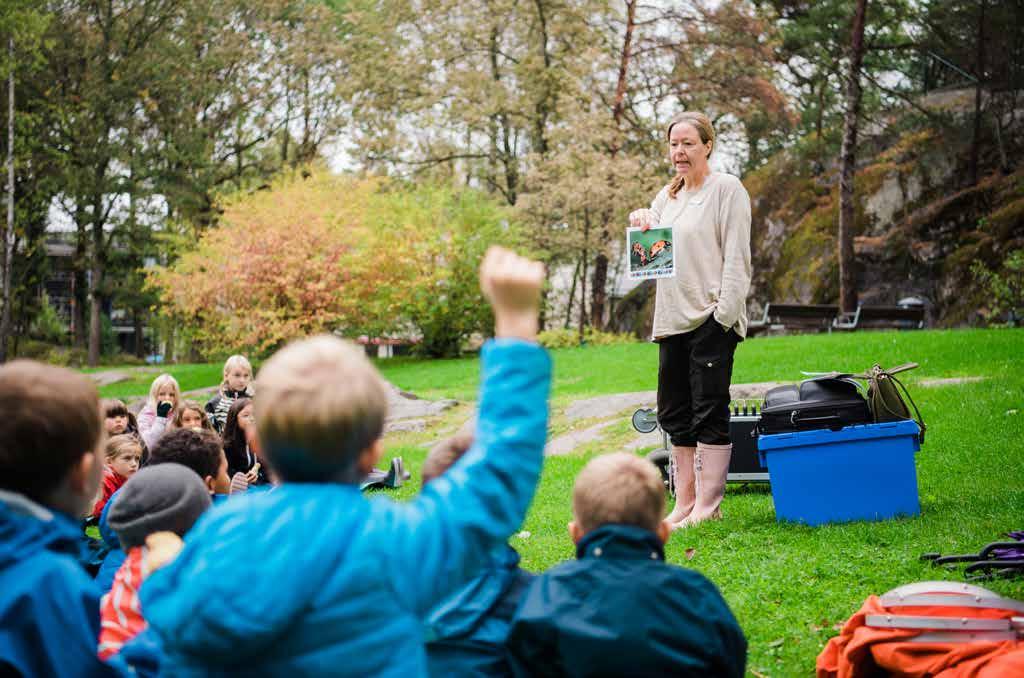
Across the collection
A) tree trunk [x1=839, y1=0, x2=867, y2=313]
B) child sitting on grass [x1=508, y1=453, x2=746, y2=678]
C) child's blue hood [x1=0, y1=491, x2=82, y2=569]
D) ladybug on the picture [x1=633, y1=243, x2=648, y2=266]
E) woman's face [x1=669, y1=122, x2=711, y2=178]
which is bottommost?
child sitting on grass [x1=508, y1=453, x2=746, y2=678]

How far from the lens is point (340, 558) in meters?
1.69

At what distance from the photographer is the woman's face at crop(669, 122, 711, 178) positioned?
5.16 meters

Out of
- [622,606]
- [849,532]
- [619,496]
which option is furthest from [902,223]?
[622,606]

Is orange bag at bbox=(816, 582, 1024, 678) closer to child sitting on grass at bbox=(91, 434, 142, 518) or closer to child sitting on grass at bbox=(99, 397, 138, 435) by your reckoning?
child sitting on grass at bbox=(91, 434, 142, 518)

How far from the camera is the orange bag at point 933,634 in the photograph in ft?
9.20

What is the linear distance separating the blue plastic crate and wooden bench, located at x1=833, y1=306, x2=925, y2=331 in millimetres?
14395

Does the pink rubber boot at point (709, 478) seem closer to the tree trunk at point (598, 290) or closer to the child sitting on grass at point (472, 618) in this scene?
the child sitting on grass at point (472, 618)

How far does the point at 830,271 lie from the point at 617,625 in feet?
72.3

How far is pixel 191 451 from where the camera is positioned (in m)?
3.93

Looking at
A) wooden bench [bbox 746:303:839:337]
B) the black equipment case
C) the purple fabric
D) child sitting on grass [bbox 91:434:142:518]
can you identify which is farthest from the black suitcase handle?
wooden bench [bbox 746:303:839:337]

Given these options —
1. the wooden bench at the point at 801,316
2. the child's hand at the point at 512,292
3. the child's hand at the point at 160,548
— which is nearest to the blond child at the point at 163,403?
the child's hand at the point at 160,548

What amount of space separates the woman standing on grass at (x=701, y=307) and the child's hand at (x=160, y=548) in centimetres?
293

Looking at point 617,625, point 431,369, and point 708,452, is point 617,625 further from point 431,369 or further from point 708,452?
point 431,369

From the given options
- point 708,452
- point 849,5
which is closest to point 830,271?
point 849,5
